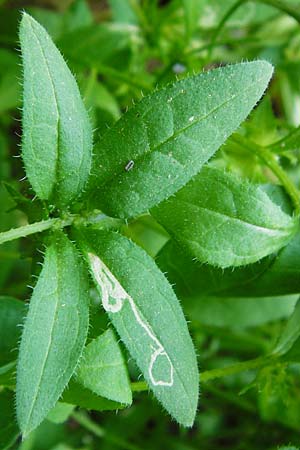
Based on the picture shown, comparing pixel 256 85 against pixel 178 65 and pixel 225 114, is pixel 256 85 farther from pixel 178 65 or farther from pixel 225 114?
pixel 178 65

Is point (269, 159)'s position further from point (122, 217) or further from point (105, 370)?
point (105, 370)

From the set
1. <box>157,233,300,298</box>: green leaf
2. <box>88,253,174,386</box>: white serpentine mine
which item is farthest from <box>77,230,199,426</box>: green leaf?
<box>157,233,300,298</box>: green leaf

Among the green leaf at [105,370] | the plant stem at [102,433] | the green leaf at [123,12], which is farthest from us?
the green leaf at [123,12]

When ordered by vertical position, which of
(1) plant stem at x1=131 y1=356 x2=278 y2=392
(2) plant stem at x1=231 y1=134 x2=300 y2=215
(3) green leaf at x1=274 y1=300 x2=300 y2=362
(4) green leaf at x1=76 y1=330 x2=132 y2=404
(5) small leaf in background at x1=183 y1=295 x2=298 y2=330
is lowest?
(5) small leaf in background at x1=183 y1=295 x2=298 y2=330

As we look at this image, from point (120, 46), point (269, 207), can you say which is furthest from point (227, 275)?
Result: point (120, 46)

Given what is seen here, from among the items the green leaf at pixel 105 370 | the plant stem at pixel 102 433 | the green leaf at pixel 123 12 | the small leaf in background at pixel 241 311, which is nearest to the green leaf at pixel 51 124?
the green leaf at pixel 105 370

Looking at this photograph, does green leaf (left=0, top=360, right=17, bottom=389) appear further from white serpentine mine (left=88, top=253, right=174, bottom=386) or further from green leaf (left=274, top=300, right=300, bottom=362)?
green leaf (left=274, top=300, right=300, bottom=362)

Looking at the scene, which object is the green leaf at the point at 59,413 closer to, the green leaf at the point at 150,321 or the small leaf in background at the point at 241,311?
the green leaf at the point at 150,321
